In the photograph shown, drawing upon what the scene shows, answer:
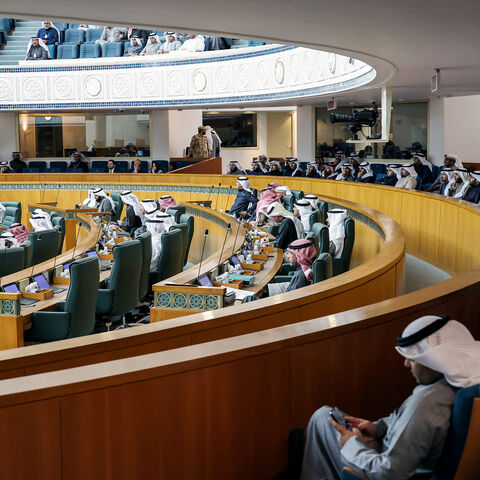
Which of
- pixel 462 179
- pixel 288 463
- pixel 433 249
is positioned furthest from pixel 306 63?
pixel 288 463

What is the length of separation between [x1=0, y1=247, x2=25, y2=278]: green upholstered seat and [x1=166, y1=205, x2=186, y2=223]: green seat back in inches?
145

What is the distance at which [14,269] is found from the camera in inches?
322

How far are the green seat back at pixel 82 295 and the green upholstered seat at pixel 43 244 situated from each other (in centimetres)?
337

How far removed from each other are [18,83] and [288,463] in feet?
65.8

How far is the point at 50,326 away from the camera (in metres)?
6.04

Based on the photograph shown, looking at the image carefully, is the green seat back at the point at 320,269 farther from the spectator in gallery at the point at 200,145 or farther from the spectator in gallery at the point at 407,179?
the spectator in gallery at the point at 200,145

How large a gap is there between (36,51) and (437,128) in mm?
11856

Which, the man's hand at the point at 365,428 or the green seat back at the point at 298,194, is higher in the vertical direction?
the man's hand at the point at 365,428

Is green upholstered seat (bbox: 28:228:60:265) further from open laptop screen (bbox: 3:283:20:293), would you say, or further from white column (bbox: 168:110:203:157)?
white column (bbox: 168:110:203:157)

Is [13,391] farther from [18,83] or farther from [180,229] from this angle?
[18,83]

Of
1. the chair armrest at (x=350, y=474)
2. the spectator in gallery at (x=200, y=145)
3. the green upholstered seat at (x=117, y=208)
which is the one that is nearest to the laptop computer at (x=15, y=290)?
the chair armrest at (x=350, y=474)

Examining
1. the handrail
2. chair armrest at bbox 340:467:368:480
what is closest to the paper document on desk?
the handrail

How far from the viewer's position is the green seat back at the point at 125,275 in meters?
7.08

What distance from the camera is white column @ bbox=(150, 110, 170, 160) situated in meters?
22.5
